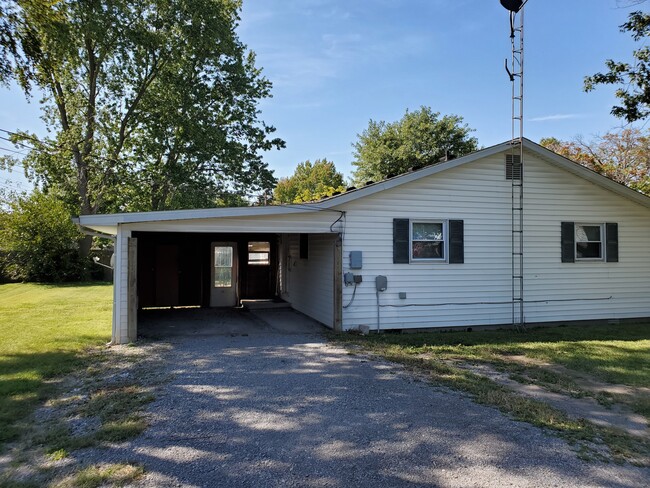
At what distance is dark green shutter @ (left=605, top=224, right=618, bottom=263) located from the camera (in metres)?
10.8

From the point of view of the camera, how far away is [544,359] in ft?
23.6

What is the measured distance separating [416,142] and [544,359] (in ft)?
89.0

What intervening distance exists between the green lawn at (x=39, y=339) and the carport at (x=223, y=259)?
110 cm

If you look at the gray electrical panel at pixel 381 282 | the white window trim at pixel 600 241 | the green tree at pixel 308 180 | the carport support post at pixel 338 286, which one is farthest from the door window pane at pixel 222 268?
the green tree at pixel 308 180

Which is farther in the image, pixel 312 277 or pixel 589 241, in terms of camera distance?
pixel 312 277

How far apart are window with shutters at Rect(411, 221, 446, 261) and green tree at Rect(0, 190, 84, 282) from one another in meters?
18.2

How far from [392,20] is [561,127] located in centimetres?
1946

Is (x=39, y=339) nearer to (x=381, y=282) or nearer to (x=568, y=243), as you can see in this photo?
(x=381, y=282)

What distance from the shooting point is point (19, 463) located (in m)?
3.38

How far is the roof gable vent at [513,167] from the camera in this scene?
10172mm

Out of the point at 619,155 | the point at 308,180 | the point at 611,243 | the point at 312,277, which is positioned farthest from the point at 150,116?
the point at 308,180

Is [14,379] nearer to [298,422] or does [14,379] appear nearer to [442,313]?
[298,422]

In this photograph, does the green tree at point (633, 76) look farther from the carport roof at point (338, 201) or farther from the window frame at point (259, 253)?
the window frame at point (259, 253)

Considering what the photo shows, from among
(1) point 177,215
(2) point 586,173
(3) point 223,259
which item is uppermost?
(2) point 586,173
